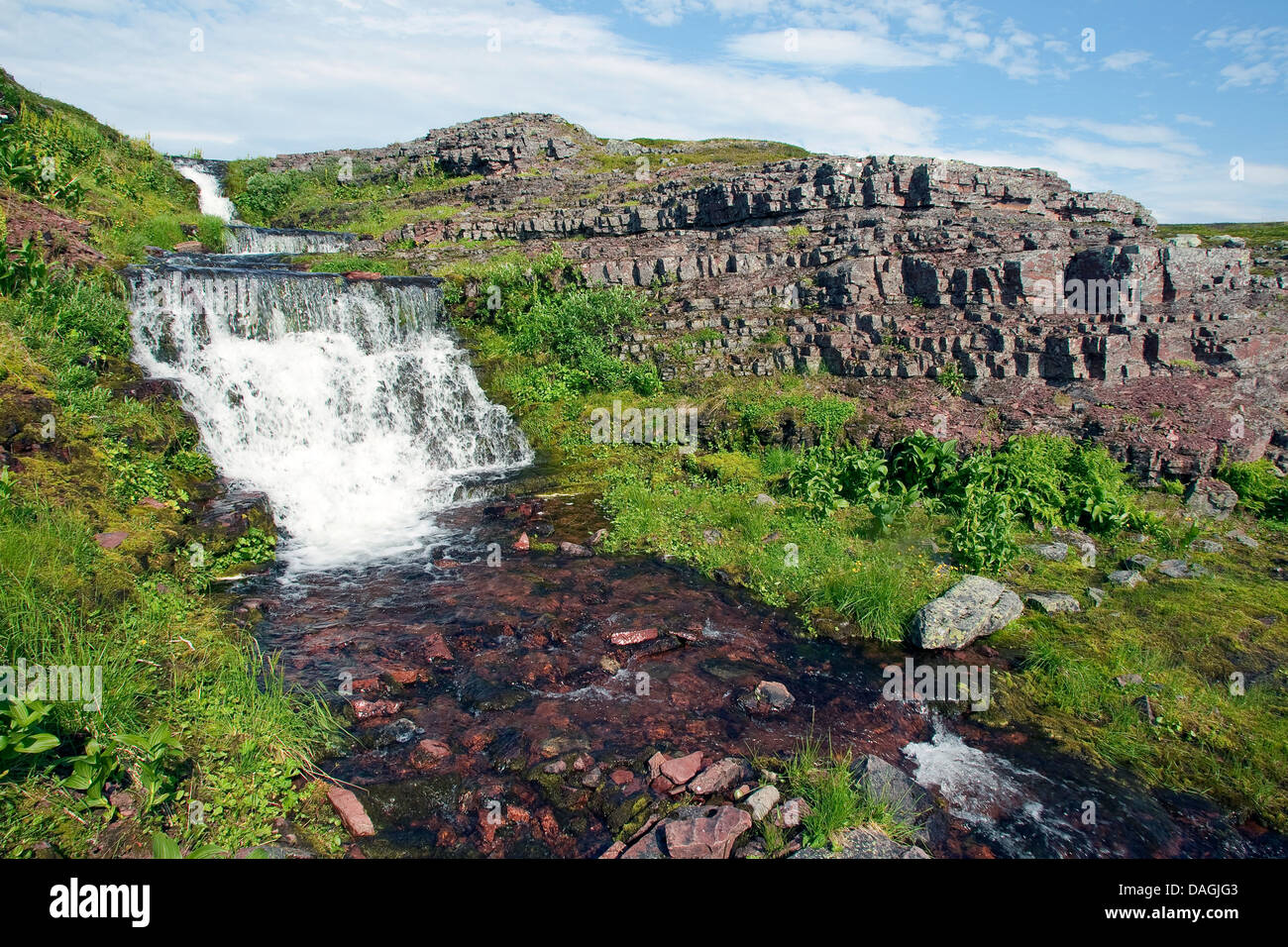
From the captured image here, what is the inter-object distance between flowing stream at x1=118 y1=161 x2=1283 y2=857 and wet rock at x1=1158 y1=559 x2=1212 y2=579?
4.53 m

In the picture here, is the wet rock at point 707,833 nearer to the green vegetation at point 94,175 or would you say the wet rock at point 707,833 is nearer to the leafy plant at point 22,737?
the leafy plant at point 22,737

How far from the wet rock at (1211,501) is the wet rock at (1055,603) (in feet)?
13.8

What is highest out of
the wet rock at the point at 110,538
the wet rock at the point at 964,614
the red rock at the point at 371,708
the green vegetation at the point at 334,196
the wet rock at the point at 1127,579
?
the green vegetation at the point at 334,196

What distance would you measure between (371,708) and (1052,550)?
9534 mm

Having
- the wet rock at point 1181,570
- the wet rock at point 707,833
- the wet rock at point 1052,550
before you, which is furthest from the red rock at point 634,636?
the wet rock at point 1181,570

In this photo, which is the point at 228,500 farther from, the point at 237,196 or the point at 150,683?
the point at 237,196

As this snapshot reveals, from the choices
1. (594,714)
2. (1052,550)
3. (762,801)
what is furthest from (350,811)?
(1052,550)

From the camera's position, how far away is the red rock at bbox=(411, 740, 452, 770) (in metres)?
6.10

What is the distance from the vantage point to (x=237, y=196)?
28.4 meters

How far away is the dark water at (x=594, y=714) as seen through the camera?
556 cm

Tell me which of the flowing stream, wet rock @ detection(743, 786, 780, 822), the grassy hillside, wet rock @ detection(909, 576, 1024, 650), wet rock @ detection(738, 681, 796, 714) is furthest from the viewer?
wet rock @ detection(909, 576, 1024, 650)

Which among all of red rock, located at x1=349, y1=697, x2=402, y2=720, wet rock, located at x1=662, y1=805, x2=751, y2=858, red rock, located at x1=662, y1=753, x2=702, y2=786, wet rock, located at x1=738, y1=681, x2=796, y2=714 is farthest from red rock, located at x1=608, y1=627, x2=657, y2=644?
wet rock, located at x1=662, y1=805, x2=751, y2=858

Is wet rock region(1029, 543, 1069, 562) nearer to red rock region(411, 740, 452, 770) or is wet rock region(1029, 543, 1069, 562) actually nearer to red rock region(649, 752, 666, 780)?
red rock region(649, 752, 666, 780)

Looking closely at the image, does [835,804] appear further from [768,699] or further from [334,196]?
[334,196]
